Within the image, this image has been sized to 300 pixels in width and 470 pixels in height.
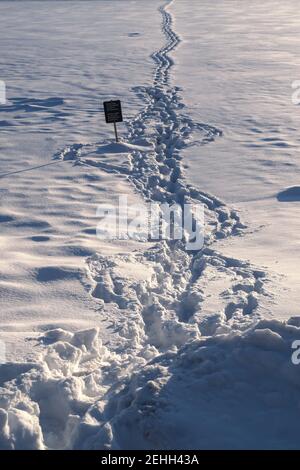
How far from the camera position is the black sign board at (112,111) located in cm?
858

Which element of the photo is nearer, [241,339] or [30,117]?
[241,339]

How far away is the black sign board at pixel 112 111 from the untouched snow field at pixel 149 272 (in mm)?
568

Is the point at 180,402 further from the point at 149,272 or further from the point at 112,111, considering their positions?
the point at 112,111

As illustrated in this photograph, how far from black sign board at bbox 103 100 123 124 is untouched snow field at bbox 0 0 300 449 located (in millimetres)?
568

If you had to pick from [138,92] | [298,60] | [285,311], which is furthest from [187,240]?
[298,60]

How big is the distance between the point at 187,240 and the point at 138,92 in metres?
7.32

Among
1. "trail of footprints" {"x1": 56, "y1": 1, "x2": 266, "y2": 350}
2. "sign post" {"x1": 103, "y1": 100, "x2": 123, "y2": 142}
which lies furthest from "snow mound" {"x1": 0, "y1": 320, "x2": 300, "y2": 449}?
"sign post" {"x1": 103, "y1": 100, "x2": 123, "y2": 142}

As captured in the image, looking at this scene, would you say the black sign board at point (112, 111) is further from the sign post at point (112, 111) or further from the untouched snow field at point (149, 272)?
the untouched snow field at point (149, 272)

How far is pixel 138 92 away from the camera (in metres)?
12.9

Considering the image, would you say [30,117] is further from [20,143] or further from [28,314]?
[28,314]

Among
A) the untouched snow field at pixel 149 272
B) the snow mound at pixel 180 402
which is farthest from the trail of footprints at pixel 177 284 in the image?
the snow mound at pixel 180 402

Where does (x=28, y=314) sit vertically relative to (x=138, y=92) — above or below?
below

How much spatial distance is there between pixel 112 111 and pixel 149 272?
12.4 ft
